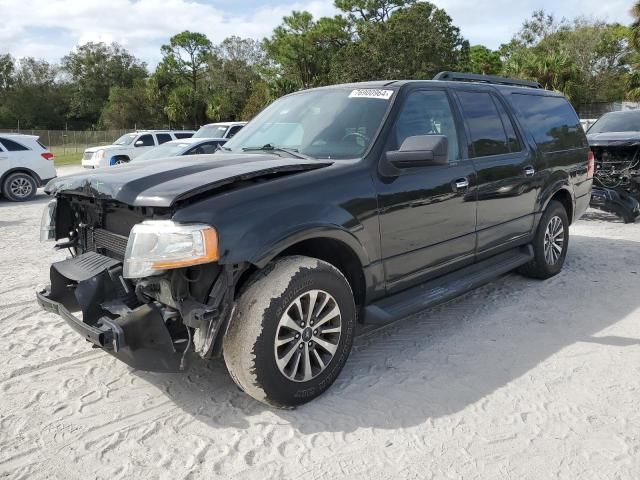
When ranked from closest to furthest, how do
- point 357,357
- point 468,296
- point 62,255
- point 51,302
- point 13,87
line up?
point 51,302
point 357,357
point 468,296
point 62,255
point 13,87

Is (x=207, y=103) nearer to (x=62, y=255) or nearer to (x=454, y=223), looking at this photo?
(x=62, y=255)

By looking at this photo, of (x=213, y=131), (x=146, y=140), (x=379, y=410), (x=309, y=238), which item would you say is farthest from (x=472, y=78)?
(x=146, y=140)

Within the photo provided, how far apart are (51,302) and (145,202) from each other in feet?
3.48

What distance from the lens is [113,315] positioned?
3.08m

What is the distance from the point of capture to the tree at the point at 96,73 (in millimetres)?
66188

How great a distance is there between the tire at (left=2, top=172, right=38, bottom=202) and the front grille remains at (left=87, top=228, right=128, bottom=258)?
11111 mm

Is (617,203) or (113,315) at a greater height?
(113,315)

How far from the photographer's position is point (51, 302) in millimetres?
3414

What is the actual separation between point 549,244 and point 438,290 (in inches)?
Answer: 83.4

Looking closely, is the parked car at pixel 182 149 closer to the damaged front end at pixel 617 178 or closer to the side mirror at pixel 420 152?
the damaged front end at pixel 617 178

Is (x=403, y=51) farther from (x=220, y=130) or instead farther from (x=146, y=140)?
(x=220, y=130)

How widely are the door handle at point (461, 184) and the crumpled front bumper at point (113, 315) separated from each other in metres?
2.38

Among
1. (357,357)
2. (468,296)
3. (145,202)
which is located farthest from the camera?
(468,296)

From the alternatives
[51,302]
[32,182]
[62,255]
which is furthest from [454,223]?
[32,182]
